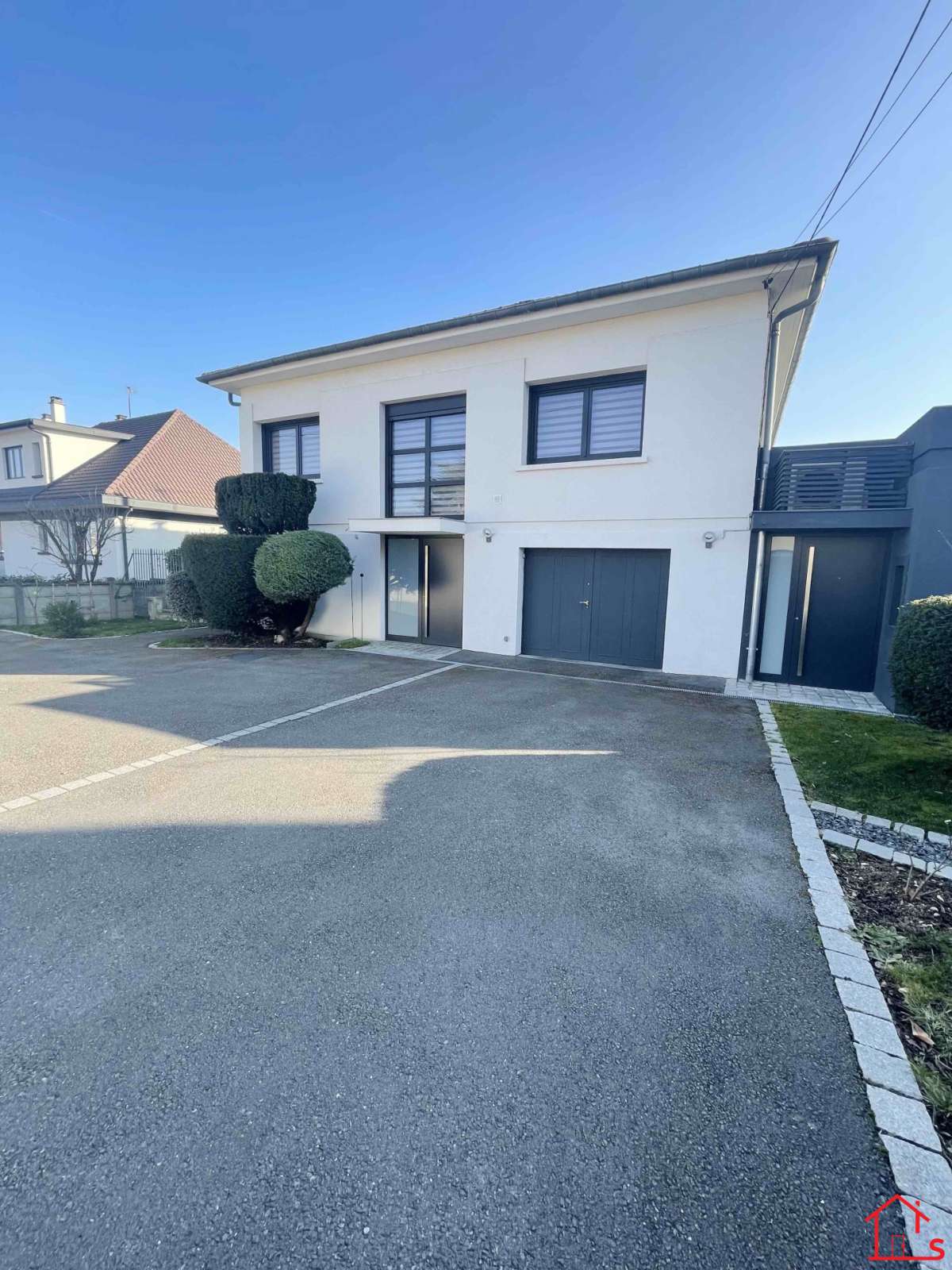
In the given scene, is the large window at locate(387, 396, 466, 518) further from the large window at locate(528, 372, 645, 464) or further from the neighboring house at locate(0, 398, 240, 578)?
the neighboring house at locate(0, 398, 240, 578)

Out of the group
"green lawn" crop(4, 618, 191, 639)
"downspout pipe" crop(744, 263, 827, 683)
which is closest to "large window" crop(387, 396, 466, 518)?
"downspout pipe" crop(744, 263, 827, 683)

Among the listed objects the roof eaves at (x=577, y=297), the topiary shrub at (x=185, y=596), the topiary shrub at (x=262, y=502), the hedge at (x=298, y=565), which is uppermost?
the roof eaves at (x=577, y=297)

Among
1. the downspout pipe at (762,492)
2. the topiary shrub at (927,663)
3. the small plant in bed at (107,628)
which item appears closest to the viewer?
the topiary shrub at (927,663)

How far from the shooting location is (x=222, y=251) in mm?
15148

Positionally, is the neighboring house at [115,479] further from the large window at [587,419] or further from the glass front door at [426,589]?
the large window at [587,419]

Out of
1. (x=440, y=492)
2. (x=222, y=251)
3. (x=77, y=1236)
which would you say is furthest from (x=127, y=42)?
(x=77, y=1236)

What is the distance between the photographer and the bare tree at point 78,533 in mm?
14953

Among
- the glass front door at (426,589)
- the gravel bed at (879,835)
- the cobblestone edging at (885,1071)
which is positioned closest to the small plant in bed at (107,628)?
the glass front door at (426,589)

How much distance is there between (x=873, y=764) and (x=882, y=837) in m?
1.72

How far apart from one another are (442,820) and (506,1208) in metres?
2.44

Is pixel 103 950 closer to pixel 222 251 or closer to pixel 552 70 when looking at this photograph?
pixel 552 70

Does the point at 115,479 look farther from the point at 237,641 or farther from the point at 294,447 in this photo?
the point at 237,641

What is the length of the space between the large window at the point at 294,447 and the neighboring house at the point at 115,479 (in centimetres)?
707

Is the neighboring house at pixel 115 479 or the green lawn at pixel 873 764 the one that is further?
the neighboring house at pixel 115 479
